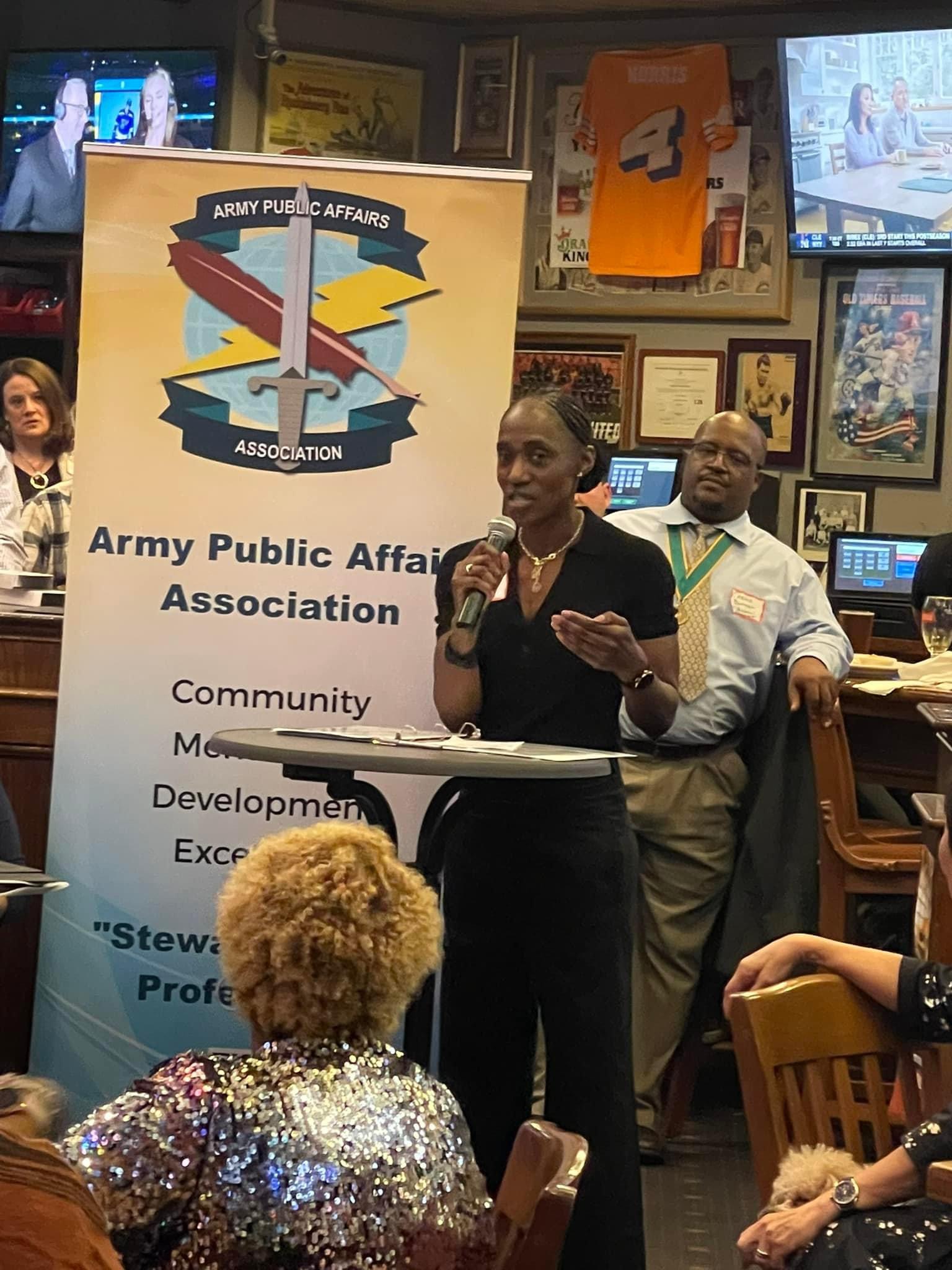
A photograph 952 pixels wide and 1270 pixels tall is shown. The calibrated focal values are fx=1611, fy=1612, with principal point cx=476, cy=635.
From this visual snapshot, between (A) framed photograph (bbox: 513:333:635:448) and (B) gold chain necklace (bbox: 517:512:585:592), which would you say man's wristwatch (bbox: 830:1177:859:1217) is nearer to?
(B) gold chain necklace (bbox: 517:512:585:592)

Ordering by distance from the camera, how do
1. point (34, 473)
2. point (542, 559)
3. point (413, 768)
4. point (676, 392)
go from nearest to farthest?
point (413, 768) → point (542, 559) → point (34, 473) → point (676, 392)

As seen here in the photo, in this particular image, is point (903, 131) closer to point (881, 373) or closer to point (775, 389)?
point (881, 373)

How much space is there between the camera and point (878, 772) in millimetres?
3918

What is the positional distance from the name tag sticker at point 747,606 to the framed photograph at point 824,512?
10.9 feet

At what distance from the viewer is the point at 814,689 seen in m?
3.60

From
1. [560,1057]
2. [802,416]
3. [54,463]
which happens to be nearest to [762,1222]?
[560,1057]

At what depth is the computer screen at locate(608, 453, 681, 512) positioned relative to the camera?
264 inches

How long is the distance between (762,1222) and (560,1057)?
82 centimetres

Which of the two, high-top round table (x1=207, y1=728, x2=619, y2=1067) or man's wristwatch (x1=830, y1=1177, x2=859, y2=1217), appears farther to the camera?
high-top round table (x1=207, y1=728, x2=619, y2=1067)

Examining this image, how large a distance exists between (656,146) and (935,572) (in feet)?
10.8

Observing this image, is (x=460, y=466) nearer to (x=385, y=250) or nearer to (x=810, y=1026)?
(x=385, y=250)

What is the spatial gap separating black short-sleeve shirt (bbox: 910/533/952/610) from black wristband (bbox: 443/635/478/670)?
2343 millimetres

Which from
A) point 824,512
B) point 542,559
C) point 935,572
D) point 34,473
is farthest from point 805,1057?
point 824,512

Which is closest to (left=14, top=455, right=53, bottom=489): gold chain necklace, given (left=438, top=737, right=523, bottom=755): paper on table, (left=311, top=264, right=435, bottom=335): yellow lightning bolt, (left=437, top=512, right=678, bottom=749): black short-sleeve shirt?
(left=311, top=264, right=435, bottom=335): yellow lightning bolt
